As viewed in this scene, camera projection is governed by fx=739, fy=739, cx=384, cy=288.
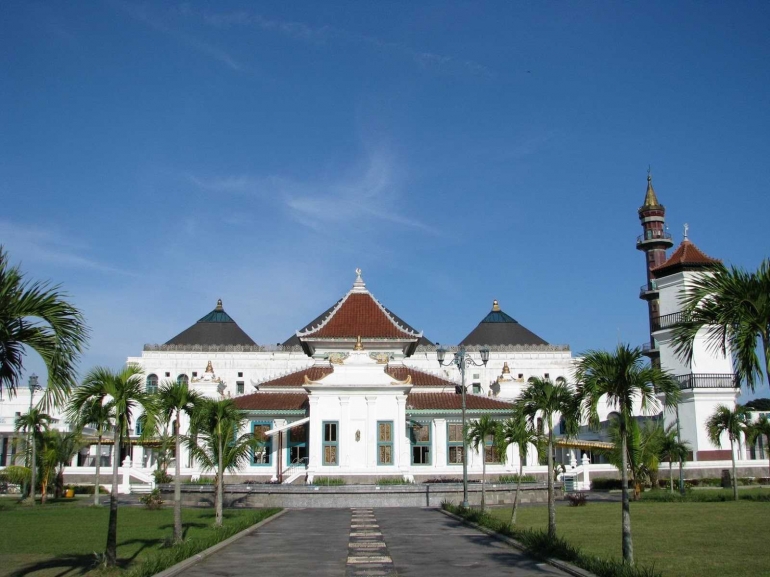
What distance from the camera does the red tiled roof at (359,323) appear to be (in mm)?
52688

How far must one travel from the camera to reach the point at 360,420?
43.8 metres

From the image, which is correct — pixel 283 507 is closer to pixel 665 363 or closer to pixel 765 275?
pixel 765 275

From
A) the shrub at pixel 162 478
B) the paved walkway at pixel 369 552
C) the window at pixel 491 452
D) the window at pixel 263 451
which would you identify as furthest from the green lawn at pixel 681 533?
the shrub at pixel 162 478

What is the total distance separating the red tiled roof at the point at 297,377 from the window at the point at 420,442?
7016mm

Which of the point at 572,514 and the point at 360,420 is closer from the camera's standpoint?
the point at 572,514

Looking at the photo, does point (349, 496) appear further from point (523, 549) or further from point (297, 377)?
point (523, 549)

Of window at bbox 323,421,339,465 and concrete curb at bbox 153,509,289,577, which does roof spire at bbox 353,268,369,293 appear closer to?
window at bbox 323,421,339,465

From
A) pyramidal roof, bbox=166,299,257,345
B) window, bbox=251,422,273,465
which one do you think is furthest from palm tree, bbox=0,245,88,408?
pyramidal roof, bbox=166,299,257,345

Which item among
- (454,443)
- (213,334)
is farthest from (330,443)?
(213,334)

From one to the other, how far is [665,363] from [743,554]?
48.7 metres

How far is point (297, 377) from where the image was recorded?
51000mm

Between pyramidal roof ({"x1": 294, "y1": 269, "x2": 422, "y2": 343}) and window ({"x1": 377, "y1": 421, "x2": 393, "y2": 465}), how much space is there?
849 centimetres

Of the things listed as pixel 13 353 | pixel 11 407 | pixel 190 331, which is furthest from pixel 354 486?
pixel 190 331

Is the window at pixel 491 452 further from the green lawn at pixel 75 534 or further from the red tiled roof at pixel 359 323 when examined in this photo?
the green lawn at pixel 75 534
